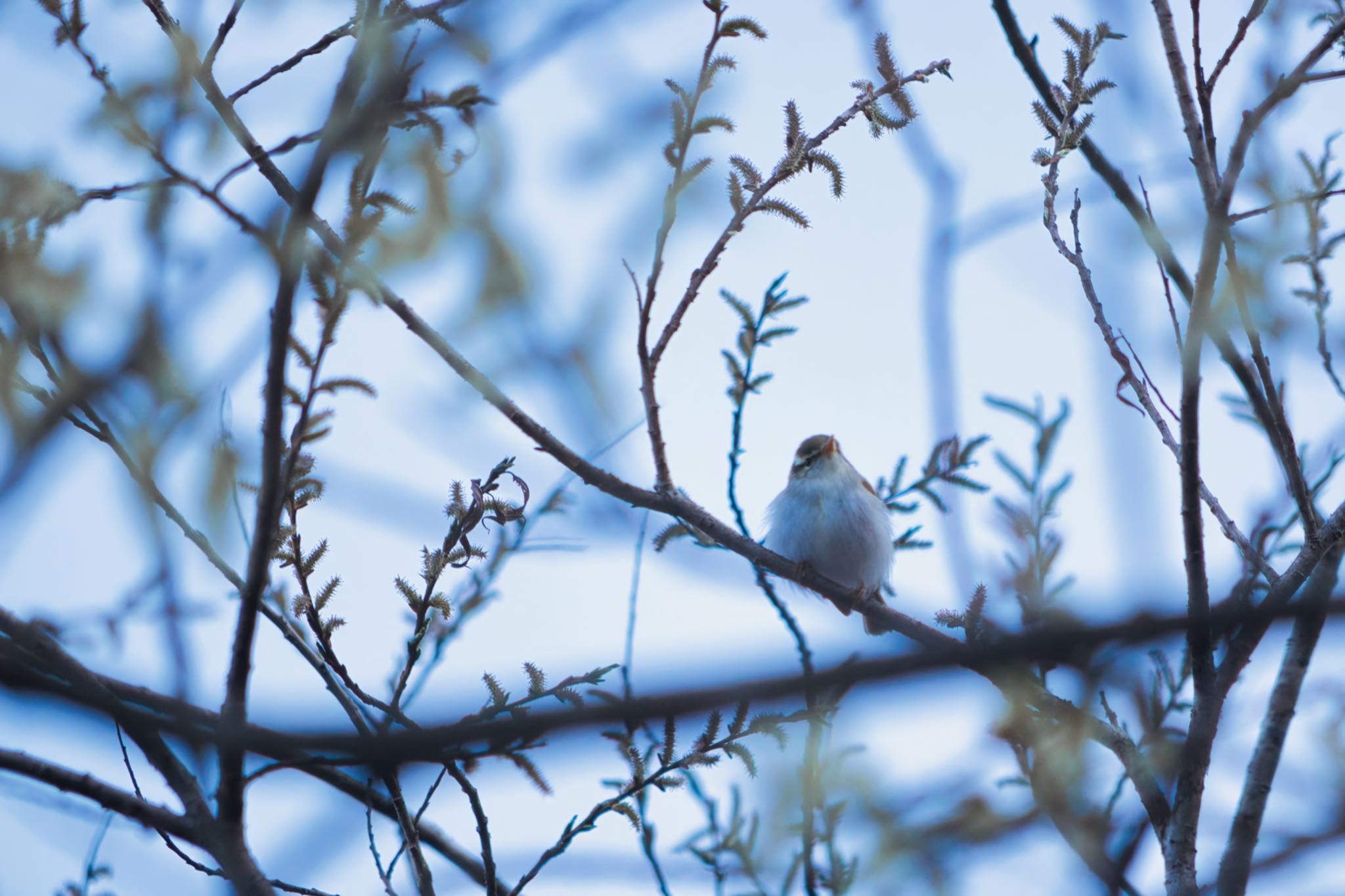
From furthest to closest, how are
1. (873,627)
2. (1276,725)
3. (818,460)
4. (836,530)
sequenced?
(818,460)
(836,530)
(873,627)
(1276,725)

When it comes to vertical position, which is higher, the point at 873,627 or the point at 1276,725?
the point at 873,627

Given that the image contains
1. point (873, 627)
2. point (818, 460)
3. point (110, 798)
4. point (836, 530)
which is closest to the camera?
point (110, 798)

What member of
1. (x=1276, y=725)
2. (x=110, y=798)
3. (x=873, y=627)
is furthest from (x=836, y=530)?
(x=110, y=798)

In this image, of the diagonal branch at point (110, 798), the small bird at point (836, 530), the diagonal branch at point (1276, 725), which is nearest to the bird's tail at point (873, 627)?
the small bird at point (836, 530)

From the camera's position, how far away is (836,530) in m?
6.47

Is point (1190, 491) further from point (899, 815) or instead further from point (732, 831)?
point (732, 831)

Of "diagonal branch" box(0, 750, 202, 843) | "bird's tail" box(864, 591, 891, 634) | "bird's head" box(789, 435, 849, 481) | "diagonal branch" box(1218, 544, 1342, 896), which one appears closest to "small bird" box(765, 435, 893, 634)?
"bird's head" box(789, 435, 849, 481)

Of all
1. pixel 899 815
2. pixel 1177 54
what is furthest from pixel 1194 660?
pixel 1177 54

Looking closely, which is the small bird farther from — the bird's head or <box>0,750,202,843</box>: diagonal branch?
<box>0,750,202,843</box>: diagonal branch

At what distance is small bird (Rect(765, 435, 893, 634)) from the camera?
21.2 feet

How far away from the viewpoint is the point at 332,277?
240 centimetres

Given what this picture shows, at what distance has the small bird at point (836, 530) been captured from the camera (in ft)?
21.2

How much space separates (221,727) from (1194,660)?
2.64 meters

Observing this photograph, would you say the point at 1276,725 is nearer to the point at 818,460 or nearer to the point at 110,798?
the point at 110,798
